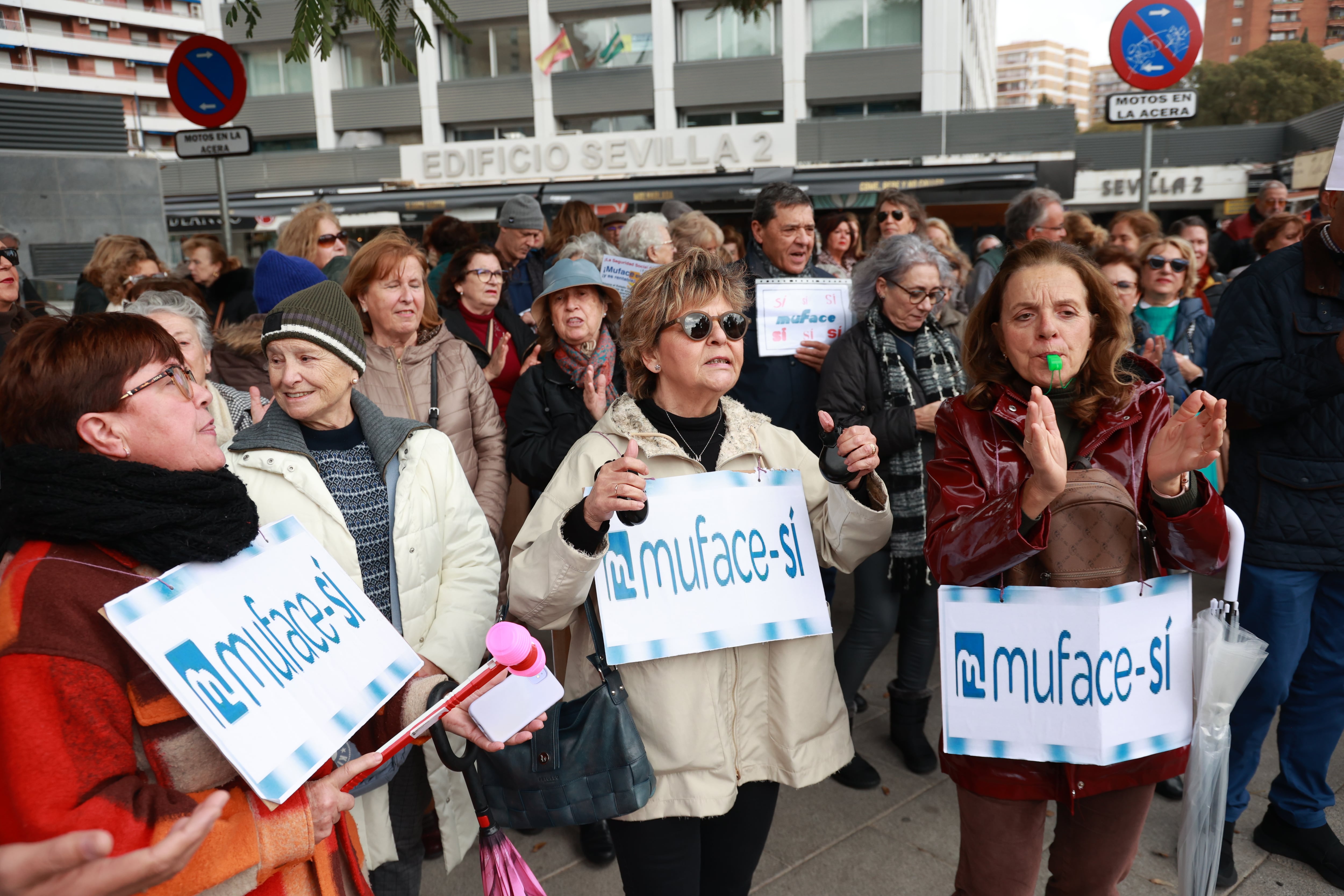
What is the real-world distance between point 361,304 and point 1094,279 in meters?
2.77

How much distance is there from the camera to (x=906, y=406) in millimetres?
3609

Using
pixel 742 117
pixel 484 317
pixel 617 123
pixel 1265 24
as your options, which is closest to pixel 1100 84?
pixel 742 117

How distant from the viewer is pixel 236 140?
6.55m

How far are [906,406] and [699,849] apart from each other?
2015mm

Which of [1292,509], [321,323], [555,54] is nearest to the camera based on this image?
[321,323]

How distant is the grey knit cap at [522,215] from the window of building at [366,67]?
78.1ft

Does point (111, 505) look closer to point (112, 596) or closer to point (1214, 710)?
point (112, 596)

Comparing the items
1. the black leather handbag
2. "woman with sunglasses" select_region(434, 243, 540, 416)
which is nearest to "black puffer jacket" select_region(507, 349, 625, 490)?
"woman with sunglasses" select_region(434, 243, 540, 416)

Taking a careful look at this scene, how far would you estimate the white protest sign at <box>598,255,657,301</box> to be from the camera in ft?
15.5

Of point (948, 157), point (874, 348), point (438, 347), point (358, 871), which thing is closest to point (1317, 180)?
point (948, 157)

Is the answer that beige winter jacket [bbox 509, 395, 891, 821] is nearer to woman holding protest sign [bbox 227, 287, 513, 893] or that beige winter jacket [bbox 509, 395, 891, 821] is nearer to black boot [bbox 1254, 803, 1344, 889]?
woman holding protest sign [bbox 227, 287, 513, 893]

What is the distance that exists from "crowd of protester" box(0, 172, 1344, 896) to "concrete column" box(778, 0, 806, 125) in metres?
21.4

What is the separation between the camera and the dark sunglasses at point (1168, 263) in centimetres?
471

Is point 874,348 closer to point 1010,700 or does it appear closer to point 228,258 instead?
Answer: point 1010,700
